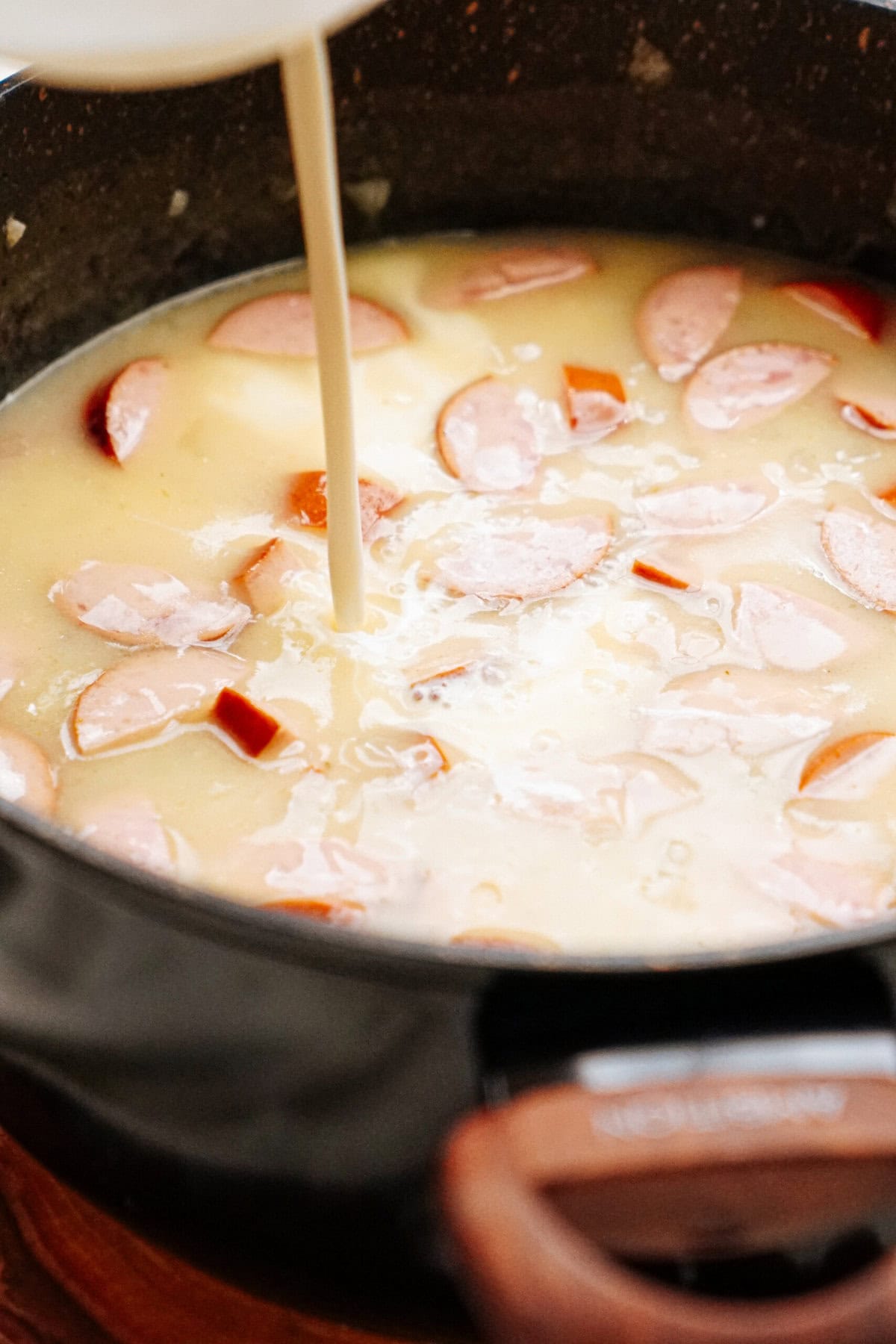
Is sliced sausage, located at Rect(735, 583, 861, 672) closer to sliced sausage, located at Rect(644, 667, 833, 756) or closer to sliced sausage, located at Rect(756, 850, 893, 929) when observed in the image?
sliced sausage, located at Rect(644, 667, 833, 756)

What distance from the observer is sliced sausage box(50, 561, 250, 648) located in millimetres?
1098

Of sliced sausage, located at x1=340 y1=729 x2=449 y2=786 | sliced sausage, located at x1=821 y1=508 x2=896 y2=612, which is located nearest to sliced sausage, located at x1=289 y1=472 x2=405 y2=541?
sliced sausage, located at x1=340 y1=729 x2=449 y2=786

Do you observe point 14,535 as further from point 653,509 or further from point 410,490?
point 653,509

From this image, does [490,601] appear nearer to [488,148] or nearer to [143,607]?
[143,607]

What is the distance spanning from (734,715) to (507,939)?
0.27m

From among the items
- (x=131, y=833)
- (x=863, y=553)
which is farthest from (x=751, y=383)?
(x=131, y=833)

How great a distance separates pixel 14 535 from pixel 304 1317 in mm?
647

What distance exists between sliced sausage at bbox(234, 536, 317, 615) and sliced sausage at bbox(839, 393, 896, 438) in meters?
0.50

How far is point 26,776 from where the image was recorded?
3.26ft

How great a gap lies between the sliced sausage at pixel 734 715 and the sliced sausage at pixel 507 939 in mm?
191

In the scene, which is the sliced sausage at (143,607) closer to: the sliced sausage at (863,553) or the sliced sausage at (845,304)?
the sliced sausage at (863,553)

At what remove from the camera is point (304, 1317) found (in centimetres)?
86

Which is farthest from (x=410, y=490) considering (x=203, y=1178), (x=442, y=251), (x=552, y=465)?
(x=203, y=1178)

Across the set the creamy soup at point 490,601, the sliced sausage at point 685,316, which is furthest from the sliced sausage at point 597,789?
the sliced sausage at point 685,316
